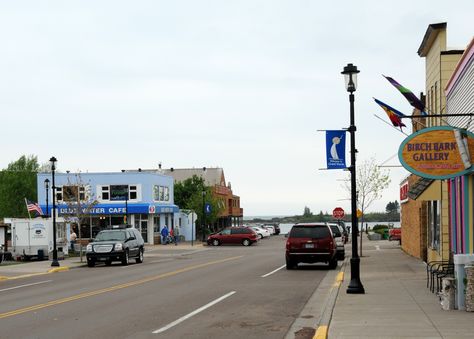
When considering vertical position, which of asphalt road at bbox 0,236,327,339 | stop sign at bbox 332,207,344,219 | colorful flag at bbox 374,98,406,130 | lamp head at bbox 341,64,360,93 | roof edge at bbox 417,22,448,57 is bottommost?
asphalt road at bbox 0,236,327,339

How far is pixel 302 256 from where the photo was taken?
84.5ft

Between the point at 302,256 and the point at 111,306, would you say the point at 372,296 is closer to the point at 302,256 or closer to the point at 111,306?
the point at 111,306

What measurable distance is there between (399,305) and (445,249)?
30.8 feet

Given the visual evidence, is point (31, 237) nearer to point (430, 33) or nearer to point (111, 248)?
point (111, 248)

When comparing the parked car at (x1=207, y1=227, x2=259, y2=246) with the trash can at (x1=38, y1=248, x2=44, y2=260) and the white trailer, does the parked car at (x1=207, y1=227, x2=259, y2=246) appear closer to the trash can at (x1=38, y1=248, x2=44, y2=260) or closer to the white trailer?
the white trailer

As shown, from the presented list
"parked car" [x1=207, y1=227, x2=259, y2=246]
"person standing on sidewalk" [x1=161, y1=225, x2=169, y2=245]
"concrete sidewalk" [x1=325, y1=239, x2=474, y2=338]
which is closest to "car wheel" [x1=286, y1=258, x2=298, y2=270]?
"concrete sidewalk" [x1=325, y1=239, x2=474, y2=338]

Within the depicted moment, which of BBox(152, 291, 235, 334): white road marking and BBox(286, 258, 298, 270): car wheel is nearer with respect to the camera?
BBox(152, 291, 235, 334): white road marking

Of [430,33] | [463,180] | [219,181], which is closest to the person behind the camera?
[463,180]

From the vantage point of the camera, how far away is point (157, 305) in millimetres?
A: 14922

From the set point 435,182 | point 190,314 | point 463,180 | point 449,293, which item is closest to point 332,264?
point 435,182

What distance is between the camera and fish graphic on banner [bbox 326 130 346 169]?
1750 cm

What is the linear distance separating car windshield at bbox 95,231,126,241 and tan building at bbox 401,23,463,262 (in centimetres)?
1384

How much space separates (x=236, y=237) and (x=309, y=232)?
29426 mm

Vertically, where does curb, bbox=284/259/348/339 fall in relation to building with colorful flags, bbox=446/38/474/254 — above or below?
below
